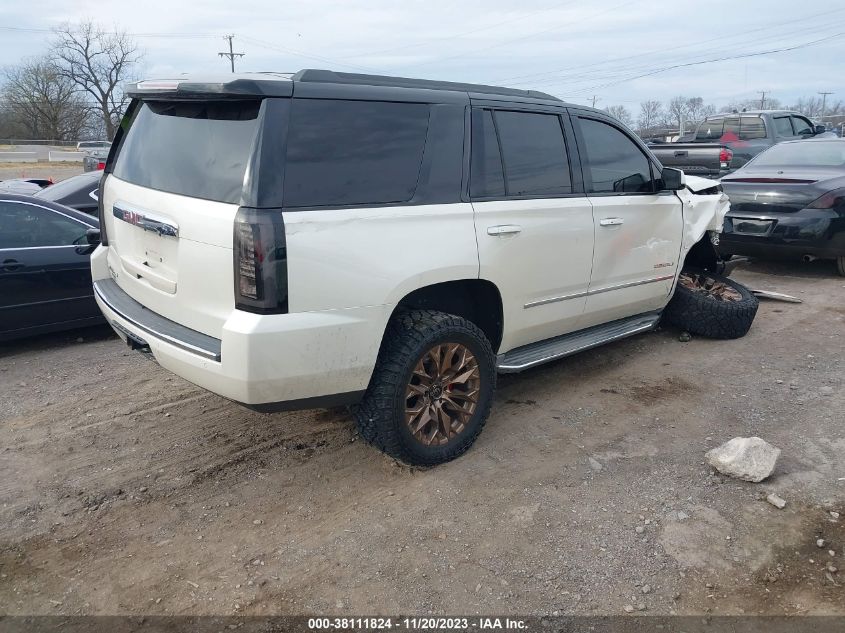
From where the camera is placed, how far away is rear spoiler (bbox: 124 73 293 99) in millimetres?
3051

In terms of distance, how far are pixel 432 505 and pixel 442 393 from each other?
23.7 inches

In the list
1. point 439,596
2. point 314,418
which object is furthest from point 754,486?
point 314,418

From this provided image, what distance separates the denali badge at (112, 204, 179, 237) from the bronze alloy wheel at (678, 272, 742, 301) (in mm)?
4432

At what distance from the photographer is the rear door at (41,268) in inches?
223

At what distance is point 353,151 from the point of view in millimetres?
3279

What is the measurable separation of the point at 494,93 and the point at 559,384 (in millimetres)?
2081

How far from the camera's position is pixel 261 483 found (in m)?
3.63

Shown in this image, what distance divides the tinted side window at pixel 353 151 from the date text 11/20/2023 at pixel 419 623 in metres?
1.72

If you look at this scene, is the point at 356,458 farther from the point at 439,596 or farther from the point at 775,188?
the point at 775,188

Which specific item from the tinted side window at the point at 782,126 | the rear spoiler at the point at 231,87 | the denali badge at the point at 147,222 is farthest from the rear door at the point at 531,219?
the tinted side window at the point at 782,126

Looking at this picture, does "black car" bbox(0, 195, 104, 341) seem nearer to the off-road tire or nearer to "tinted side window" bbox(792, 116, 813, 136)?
the off-road tire

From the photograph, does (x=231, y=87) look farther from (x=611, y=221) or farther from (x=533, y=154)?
(x=611, y=221)

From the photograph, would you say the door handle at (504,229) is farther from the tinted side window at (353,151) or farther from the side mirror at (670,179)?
the side mirror at (670,179)

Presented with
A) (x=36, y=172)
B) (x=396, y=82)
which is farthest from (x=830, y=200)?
(x=36, y=172)
